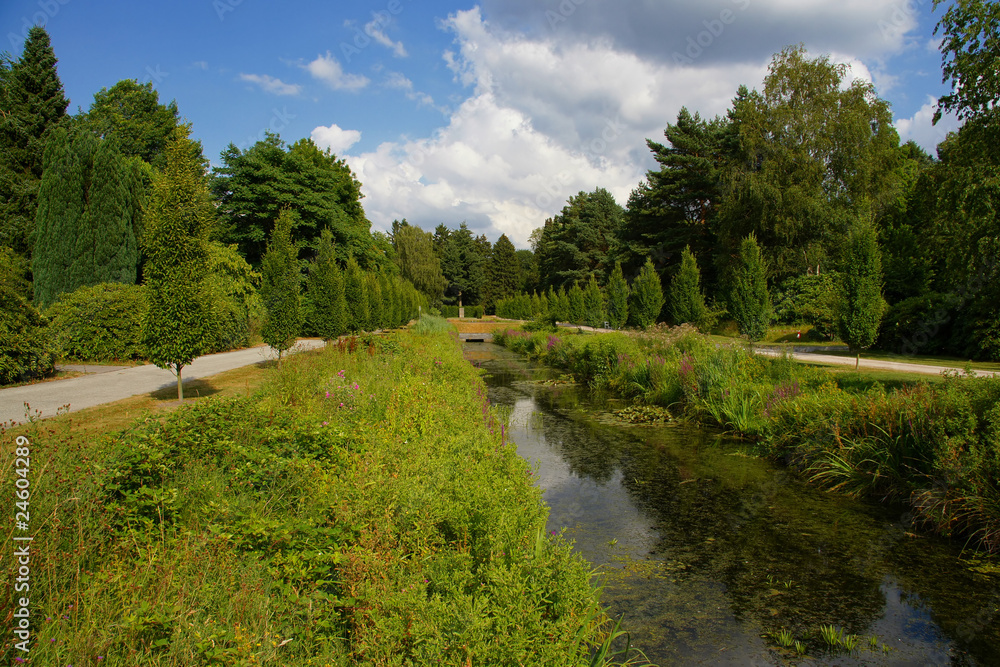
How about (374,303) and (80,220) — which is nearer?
(80,220)

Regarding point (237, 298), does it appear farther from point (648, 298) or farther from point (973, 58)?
point (973, 58)

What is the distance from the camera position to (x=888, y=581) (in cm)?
514

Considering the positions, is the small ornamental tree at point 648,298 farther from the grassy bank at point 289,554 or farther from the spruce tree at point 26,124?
the spruce tree at point 26,124

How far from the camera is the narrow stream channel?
4234 mm

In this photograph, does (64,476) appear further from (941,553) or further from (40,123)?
(40,123)

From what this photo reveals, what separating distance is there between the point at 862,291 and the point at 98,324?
22.4 m

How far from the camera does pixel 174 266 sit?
9922mm

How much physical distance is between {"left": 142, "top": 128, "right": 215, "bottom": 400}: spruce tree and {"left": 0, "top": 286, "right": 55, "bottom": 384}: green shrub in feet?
14.7

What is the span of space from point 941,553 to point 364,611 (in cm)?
612

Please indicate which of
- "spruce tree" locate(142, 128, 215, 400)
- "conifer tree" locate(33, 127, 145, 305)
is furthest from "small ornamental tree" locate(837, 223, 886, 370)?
"conifer tree" locate(33, 127, 145, 305)

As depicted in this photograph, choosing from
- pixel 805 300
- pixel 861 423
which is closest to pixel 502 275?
pixel 805 300

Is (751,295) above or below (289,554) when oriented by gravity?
above

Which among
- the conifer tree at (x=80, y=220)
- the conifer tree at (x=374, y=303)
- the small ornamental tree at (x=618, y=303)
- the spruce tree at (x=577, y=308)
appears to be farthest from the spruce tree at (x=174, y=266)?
the spruce tree at (x=577, y=308)

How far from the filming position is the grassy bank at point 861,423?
5.81 metres
